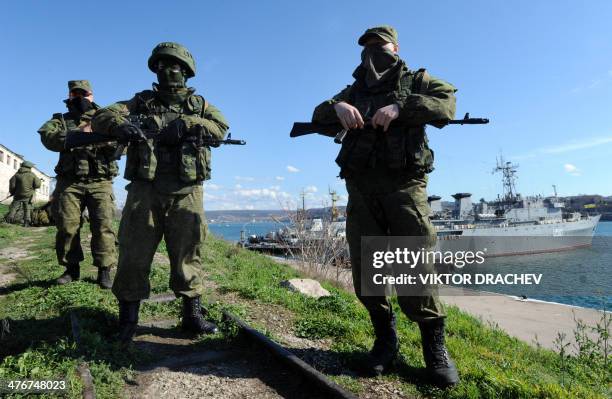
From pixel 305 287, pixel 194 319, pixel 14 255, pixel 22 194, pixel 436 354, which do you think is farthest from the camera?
pixel 22 194

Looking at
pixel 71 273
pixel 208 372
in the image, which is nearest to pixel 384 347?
pixel 208 372

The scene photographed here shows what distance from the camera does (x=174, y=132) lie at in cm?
353

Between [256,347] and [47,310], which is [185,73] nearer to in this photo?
[256,347]

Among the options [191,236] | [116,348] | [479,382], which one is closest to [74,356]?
[116,348]

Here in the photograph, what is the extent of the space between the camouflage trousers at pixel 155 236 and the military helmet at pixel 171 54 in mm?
1189

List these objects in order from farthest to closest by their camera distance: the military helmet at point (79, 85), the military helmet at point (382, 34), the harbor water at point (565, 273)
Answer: the harbor water at point (565, 273), the military helmet at point (79, 85), the military helmet at point (382, 34)

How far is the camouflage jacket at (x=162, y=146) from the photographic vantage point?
11.4ft

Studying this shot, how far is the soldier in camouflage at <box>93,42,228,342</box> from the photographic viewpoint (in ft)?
11.1

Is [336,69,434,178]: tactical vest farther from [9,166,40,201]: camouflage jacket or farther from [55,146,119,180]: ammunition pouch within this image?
[9,166,40,201]: camouflage jacket

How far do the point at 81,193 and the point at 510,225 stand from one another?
49599mm

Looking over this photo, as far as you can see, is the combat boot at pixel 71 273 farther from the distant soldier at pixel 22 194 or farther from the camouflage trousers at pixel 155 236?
the distant soldier at pixel 22 194

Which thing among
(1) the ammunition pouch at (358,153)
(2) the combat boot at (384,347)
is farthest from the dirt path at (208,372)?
(1) the ammunition pouch at (358,153)

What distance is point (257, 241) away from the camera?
44438 mm

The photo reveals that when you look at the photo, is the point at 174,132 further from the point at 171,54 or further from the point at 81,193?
the point at 81,193
